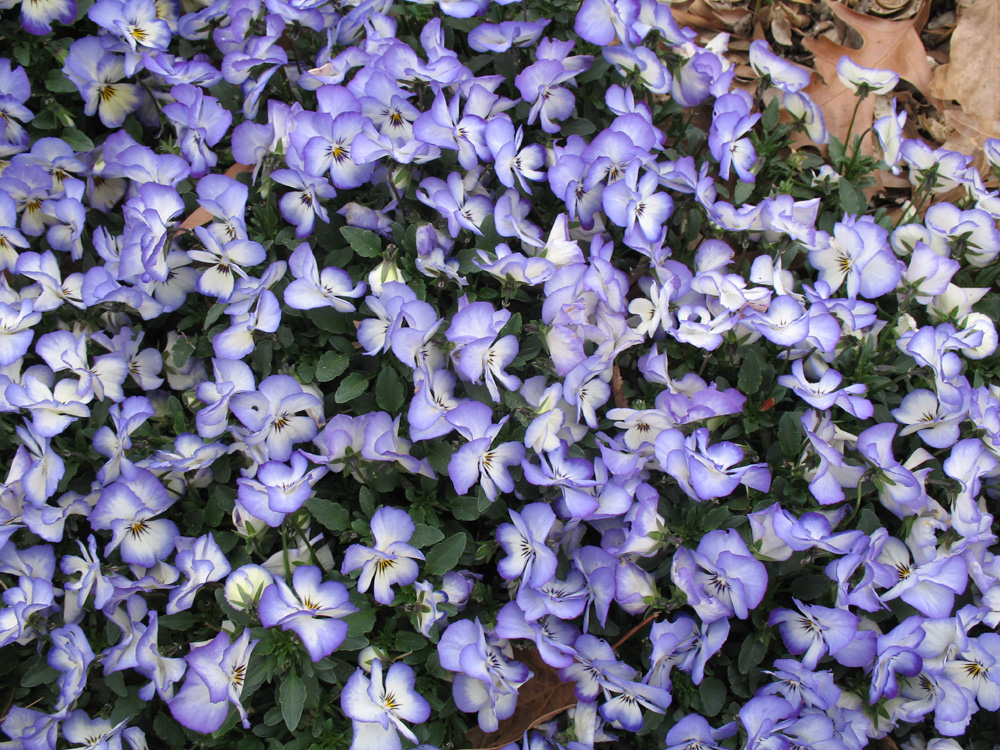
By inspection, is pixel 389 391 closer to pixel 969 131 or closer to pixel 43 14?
→ pixel 43 14

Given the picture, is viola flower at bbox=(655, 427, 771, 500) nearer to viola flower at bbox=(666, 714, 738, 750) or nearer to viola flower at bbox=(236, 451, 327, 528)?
viola flower at bbox=(666, 714, 738, 750)

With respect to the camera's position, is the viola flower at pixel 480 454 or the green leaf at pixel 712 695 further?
the green leaf at pixel 712 695

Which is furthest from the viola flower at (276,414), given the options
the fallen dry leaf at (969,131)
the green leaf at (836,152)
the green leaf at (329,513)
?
the fallen dry leaf at (969,131)

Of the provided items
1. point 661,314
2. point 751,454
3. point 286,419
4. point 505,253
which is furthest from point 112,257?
point 751,454

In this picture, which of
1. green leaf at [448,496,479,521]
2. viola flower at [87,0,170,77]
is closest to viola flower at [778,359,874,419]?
green leaf at [448,496,479,521]

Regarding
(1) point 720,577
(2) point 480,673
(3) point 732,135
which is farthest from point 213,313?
(3) point 732,135

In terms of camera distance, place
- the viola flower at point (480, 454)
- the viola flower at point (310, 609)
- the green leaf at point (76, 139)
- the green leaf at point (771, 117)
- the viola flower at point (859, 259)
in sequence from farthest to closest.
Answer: the green leaf at point (771, 117) < the green leaf at point (76, 139) < the viola flower at point (859, 259) < the viola flower at point (480, 454) < the viola flower at point (310, 609)

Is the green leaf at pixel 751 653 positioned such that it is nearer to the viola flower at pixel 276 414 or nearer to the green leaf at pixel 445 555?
the green leaf at pixel 445 555
